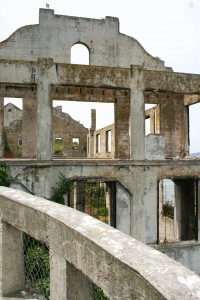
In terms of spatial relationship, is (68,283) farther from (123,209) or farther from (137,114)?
(137,114)

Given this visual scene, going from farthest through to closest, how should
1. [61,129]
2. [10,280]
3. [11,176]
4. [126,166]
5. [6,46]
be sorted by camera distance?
[61,129]
[6,46]
[126,166]
[11,176]
[10,280]

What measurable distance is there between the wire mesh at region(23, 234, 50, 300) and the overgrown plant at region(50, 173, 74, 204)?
330 inches

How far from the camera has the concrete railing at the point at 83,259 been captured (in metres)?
1.48

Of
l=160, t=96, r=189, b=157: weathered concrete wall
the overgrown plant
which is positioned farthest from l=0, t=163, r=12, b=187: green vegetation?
l=160, t=96, r=189, b=157: weathered concrete wall

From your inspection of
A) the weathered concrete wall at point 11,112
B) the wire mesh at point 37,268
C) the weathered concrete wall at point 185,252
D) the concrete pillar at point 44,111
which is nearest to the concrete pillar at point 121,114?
the concrete pillar at point 44,111

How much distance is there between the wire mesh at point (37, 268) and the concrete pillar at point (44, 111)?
346 inches

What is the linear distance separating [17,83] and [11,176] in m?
3.39

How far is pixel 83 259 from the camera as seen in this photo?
1941mm

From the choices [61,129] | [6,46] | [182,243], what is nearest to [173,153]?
[182,243]

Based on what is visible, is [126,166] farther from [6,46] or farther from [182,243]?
[6,46]

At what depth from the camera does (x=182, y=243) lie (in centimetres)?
1288

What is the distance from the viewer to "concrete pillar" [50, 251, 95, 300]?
2074 millimetres

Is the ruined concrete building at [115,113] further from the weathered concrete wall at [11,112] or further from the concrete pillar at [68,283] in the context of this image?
the weathered concrete wall at [11,112]

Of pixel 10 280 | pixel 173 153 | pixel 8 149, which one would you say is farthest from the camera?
pixel 8 149
